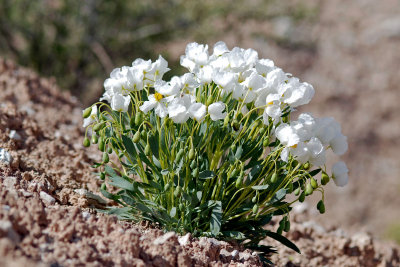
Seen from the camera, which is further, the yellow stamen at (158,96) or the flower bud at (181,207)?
the flower bud at (181,207)

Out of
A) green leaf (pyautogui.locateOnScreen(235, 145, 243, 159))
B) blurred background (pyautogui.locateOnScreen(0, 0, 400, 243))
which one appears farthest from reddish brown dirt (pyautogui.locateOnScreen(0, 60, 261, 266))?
blurred background (pyautogui.locateOnScreen(0, 0, 400, 243))

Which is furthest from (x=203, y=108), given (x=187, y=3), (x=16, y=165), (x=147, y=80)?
(x=187, y=3)

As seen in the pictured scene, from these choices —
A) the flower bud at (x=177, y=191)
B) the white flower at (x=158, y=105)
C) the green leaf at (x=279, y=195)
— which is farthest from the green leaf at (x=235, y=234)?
the white flower at (x=158, y=105)

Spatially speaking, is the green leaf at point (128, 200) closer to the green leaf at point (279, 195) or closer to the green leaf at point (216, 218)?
the green leaf at point (216, 218)

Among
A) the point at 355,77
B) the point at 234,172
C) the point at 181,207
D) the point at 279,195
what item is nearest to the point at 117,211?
the point at 181,207

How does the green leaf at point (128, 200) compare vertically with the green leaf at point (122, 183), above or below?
below

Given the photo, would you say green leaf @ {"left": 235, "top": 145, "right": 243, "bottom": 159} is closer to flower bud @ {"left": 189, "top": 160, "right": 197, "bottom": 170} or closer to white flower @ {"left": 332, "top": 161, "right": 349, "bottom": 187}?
flower bud @ {"left": 189, "top": 160, "right": 197, "bottom": 170}
